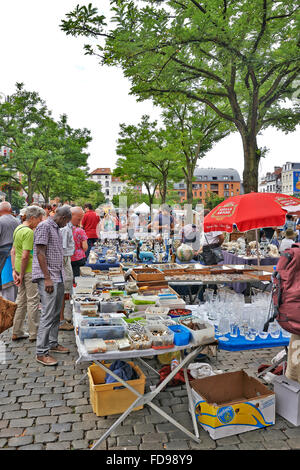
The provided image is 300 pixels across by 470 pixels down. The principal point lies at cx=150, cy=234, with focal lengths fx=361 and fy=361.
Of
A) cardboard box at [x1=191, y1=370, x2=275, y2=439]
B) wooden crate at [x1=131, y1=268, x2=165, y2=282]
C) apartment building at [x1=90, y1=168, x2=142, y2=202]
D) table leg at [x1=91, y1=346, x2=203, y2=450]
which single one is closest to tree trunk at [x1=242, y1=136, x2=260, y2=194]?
wooden crate at [x1=131, y1=268, x2=165, y2=282]

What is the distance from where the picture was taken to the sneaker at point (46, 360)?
4.47m

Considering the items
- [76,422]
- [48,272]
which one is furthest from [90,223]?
[76,422]

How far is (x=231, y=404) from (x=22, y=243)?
134 inches

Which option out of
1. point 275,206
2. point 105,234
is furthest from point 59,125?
point 275,206

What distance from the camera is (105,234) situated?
1180 centimetres

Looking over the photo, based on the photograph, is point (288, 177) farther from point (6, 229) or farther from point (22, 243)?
point (22, 243)

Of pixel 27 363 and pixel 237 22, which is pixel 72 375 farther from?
pixel 237 22

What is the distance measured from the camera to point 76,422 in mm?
3287

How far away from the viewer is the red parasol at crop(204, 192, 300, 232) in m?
4.88

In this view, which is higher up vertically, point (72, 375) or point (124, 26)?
point (124, 26)

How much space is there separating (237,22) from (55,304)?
24.4 ft

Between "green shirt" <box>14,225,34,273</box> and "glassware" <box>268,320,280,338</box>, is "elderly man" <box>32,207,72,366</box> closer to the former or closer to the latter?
"green shirt" <box>14,225,34,273</box>

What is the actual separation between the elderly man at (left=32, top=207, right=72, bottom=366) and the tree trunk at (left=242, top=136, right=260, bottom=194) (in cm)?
700

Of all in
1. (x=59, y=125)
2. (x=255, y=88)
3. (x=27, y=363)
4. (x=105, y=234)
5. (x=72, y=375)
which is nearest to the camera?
(x=72, y=375)
